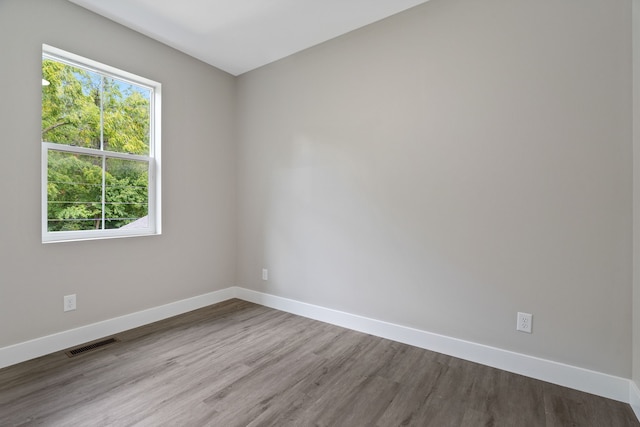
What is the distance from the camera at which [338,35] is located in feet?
9.55

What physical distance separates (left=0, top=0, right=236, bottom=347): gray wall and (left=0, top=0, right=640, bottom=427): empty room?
20 millimetres

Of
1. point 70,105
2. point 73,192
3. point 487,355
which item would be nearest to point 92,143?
point 70,105

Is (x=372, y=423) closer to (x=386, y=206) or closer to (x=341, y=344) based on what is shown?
(x=341, y=344)

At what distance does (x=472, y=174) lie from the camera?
229 centimetres

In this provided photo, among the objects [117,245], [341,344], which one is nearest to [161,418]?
[341,344]

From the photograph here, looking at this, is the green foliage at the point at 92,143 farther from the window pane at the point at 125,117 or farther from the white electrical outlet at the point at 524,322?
the white electrical outlet at the point at 524,322

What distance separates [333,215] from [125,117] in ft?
7.09

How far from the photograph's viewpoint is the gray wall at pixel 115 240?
7.09ft

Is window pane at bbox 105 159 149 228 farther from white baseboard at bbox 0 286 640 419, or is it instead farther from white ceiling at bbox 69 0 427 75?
white ceiling at bbox 69 0 427 75

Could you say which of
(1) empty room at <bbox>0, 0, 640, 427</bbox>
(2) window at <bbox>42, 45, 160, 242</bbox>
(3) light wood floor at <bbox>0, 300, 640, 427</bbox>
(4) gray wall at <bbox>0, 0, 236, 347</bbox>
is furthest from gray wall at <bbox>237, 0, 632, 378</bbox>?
(2) window at <bbox>42, 45, 160, 242</bbox>

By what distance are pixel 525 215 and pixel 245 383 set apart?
217cm

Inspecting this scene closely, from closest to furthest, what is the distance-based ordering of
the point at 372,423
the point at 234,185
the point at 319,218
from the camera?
the point at 372,423 < the point at 319,218 < the point at 234,185

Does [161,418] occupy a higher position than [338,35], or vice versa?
[338,35]

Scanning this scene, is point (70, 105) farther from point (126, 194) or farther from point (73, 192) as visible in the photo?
point (126, 194)
